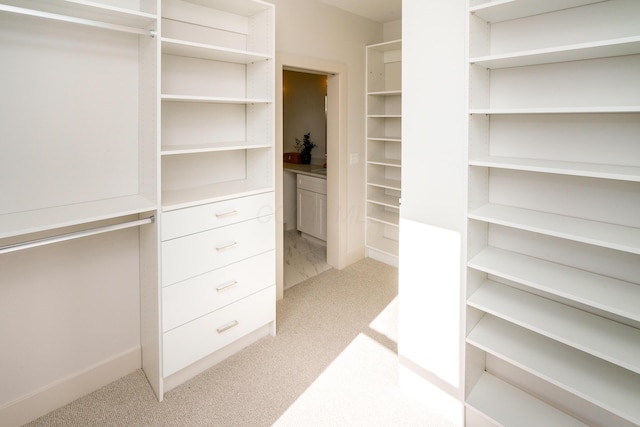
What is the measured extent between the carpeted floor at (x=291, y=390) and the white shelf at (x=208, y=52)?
2023mm

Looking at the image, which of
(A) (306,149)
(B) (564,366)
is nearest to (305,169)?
(A) (306,149)

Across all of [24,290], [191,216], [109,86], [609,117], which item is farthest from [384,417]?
[109,86]

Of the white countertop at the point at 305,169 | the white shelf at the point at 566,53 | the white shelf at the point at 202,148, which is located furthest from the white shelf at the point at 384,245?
the white shelf at the point at 566,53

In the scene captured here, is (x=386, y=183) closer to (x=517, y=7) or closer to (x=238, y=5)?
(x=238, y=5)

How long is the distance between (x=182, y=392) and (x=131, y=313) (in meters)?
0.60

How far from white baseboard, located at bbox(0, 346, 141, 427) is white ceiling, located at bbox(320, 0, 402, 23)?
3.41 m

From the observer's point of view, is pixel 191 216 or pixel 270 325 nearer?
pixel 191 216

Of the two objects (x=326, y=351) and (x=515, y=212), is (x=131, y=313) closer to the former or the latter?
(x=326, y=351)

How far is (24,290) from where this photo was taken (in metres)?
1.91

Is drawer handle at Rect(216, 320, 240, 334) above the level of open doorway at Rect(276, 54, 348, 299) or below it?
below

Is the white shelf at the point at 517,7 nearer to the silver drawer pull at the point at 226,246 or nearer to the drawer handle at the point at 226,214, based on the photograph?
the drawer handle at the point at 226,214

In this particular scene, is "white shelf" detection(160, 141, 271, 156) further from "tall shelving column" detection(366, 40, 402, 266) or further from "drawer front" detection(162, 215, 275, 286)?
"tall shelving column" detection(366, 40, 402, 266)

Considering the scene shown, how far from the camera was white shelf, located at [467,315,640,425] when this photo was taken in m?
1.45

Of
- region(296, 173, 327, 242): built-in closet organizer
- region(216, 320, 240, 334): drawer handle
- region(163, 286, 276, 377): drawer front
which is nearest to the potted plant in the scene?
region(296, 173, 327, 242): built-in closet organizer
